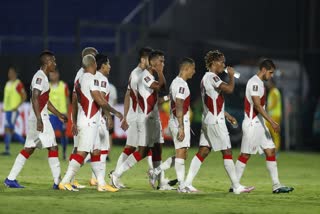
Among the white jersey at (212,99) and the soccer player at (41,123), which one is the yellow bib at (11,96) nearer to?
the soccer player at (41,123)

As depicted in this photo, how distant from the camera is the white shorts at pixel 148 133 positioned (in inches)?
637

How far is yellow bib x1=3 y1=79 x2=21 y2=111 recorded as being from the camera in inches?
1002

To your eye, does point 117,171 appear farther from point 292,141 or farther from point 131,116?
point 292,141

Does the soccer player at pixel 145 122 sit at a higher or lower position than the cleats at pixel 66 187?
higher

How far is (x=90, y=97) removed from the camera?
49.8 feet

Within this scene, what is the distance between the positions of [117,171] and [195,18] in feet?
58.4

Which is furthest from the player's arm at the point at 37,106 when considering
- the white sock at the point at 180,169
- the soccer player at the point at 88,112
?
the white sock at the point at 180,169

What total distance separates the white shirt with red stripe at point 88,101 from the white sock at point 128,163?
1274mm

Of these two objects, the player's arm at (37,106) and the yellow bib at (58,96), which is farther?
the yellow bib at (58,96)

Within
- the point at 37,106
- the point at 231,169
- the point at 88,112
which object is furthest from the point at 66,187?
the point at 231,169

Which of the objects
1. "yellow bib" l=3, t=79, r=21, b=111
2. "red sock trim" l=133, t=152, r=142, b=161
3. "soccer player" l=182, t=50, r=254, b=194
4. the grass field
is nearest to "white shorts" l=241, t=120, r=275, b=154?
"soccer player" l=182, t=50, r=254, b=194

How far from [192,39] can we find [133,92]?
1644 centimetres

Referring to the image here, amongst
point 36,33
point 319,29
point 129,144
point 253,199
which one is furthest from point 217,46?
point 253,199

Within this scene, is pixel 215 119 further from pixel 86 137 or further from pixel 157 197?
pixel 86 137
